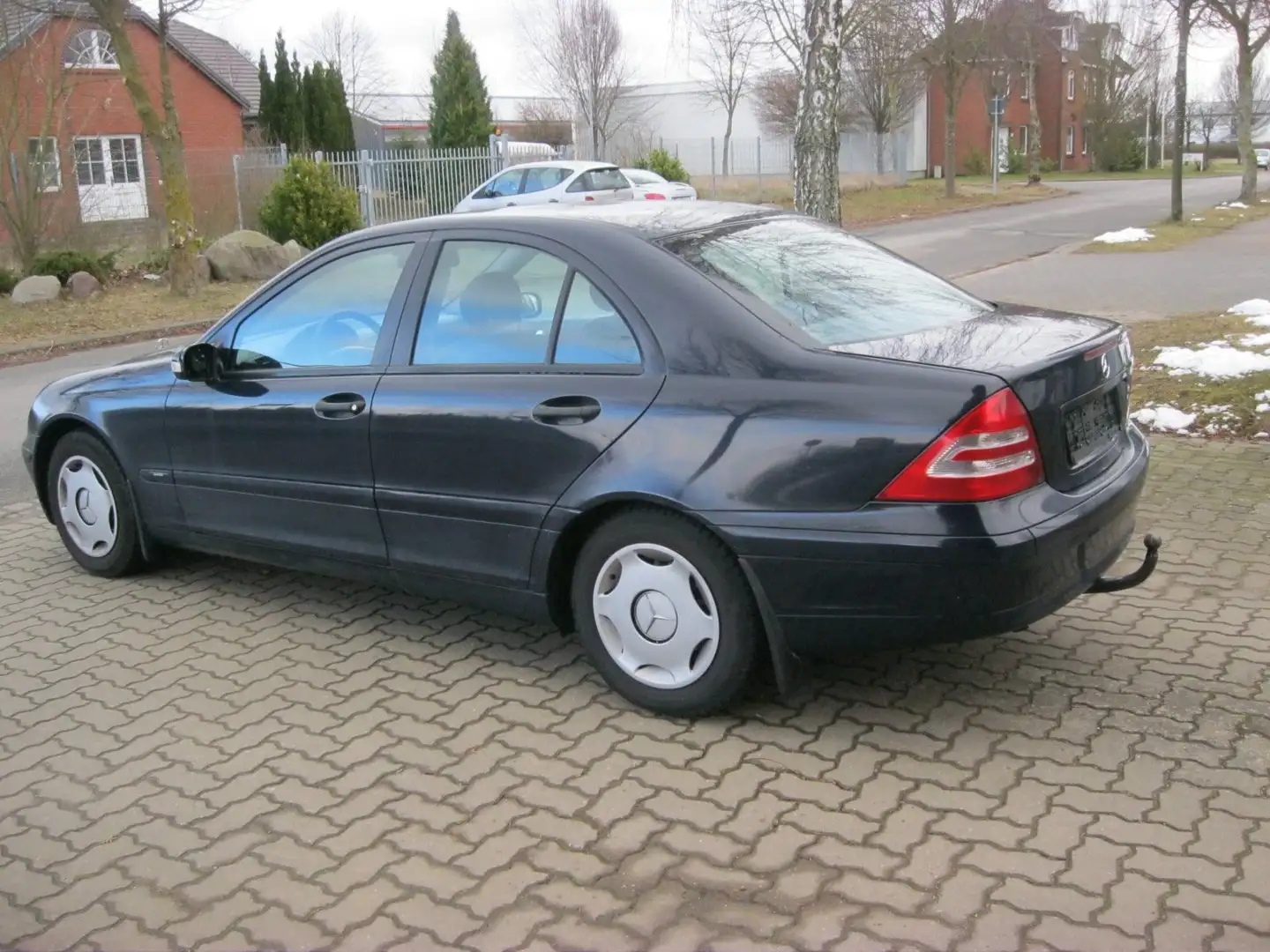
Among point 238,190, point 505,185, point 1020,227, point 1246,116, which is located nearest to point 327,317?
point 505,185

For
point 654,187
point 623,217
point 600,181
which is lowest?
point 623,217

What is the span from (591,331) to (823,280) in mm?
827

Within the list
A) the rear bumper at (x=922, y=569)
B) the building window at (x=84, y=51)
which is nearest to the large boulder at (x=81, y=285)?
the building window at (x=84, y=51)

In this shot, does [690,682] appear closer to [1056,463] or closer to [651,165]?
[1056,463]

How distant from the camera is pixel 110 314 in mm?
16766

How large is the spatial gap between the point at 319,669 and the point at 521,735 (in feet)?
3.19

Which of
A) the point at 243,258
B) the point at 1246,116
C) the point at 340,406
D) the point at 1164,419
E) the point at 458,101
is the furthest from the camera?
the point at 458,101

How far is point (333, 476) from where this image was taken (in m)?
4.45

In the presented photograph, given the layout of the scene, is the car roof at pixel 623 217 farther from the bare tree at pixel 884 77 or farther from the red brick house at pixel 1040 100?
the red brick house at pixel 1040 100

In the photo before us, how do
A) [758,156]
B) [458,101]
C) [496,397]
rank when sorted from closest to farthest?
[496,397]
[758,156]
[458,101]

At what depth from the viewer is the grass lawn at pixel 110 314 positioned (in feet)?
50.4

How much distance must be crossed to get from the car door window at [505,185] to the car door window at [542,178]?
0.19 metres

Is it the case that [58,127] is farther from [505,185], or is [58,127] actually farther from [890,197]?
[890,197]

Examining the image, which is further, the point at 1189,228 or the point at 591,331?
the point at 1189,228
